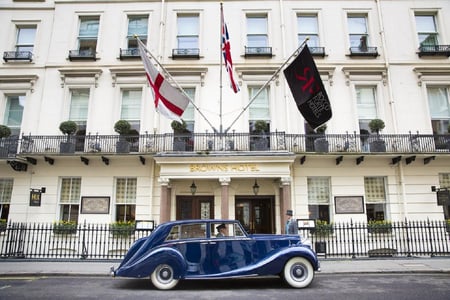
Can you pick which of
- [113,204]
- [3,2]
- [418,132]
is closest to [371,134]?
[418,132]

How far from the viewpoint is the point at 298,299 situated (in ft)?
19.7

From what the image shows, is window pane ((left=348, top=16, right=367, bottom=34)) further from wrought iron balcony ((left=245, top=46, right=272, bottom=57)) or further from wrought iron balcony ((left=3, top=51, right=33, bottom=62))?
wrought iron balcony ((left=3, top=51, right=33, bottom=62))

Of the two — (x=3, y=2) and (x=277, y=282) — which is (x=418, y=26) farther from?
(x=3, y=2)

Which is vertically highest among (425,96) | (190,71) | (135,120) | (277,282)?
(190,71)

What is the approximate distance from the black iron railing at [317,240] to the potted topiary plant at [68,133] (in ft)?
→ 11.0

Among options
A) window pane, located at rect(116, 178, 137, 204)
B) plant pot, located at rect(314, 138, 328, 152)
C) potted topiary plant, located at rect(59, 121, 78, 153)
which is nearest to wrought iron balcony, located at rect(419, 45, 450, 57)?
plant pot, located at rect(314, 138, 328, 152)

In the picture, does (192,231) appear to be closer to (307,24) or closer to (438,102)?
(307,24)

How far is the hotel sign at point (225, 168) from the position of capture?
1234 centimetres

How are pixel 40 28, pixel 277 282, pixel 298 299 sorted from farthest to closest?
1. pixel 40 28
2. pixel 277 282
3. pixel 298 299

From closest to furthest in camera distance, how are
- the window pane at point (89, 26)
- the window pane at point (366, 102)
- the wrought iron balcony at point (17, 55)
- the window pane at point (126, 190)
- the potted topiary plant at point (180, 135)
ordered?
the potted topiary plant at point (180, 135) < the window pane at point (126, 190) < the window pane at point (366, 102) < the wrought iron balcony at point (17, 55) < the window pane at point (89, 26)

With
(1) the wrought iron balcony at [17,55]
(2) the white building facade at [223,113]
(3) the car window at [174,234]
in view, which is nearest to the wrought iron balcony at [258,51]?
(2) the white building facade at [223,113]

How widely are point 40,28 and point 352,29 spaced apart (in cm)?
1659

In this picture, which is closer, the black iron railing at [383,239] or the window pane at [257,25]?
the black iron railing at [383,239]

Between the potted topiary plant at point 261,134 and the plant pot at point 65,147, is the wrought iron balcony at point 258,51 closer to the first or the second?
the potted topiary plant at point 261,134
